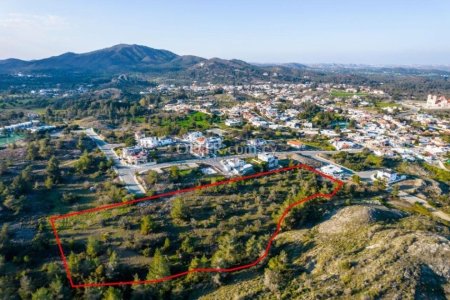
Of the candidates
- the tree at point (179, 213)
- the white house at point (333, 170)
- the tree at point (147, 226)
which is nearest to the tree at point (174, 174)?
the tree at point (179, 213)

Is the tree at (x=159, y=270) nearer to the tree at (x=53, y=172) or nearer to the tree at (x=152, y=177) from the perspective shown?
the tree at (x=152, y=177)

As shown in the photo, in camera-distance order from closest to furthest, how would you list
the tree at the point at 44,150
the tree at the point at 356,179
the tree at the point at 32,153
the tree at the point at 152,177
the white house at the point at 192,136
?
the tree at the point at 152,177
the tree at the point at 356,179
the tree at the point at 32,153
the tree at the point at 44,150
the white house at the point at 192,136

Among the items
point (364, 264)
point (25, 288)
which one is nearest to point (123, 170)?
point (25, 288)

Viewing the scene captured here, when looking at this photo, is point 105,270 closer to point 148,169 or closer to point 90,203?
point 90,203

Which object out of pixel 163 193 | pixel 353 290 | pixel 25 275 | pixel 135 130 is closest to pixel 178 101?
pixel 135 130

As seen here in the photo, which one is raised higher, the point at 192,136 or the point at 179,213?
the point at 192,136

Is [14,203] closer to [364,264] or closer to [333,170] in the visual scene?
[364,264]

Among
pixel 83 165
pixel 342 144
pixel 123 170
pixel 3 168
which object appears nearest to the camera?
pixel 3 168

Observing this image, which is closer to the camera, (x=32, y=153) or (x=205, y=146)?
(x=32, y=153)

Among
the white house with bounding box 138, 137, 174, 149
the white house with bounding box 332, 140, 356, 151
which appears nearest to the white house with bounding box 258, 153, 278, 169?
the white house with bounding box 332, 140, 356, 151
